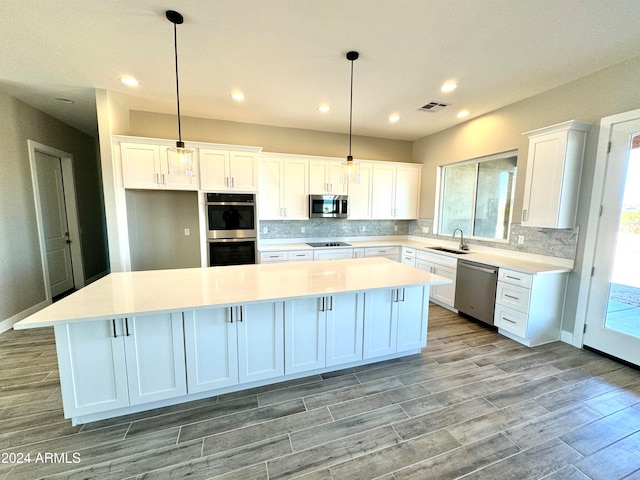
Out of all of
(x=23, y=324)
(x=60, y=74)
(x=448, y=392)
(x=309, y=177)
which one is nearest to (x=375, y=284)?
(x=448, y=392)

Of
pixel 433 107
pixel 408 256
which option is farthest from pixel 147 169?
pixel 408 256

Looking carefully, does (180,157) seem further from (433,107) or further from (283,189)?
(433,107)

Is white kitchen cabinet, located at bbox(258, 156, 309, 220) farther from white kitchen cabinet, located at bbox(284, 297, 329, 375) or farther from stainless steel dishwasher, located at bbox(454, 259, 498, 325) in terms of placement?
stainless steel dishwasher, located at bbox(454, 259, 498, 325)

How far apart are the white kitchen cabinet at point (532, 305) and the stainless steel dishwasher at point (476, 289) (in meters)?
0.14

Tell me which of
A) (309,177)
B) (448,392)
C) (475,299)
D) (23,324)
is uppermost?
(309,177)

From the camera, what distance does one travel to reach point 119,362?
6.02ft

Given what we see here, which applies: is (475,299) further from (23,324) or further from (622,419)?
(23,324)

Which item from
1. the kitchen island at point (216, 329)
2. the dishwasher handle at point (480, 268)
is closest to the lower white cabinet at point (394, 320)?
the kitchen island at point (216, 329)

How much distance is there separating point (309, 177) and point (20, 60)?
11.4 ft

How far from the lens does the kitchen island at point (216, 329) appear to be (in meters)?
1.77

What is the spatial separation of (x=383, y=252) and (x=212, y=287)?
11.3ft

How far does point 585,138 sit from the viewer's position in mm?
2828

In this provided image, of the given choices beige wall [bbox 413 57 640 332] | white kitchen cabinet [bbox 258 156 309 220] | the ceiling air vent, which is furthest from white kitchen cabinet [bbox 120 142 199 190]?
beige wall [bbox 413 57 640 332]

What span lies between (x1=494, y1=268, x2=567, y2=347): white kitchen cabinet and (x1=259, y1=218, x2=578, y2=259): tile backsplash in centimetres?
37
